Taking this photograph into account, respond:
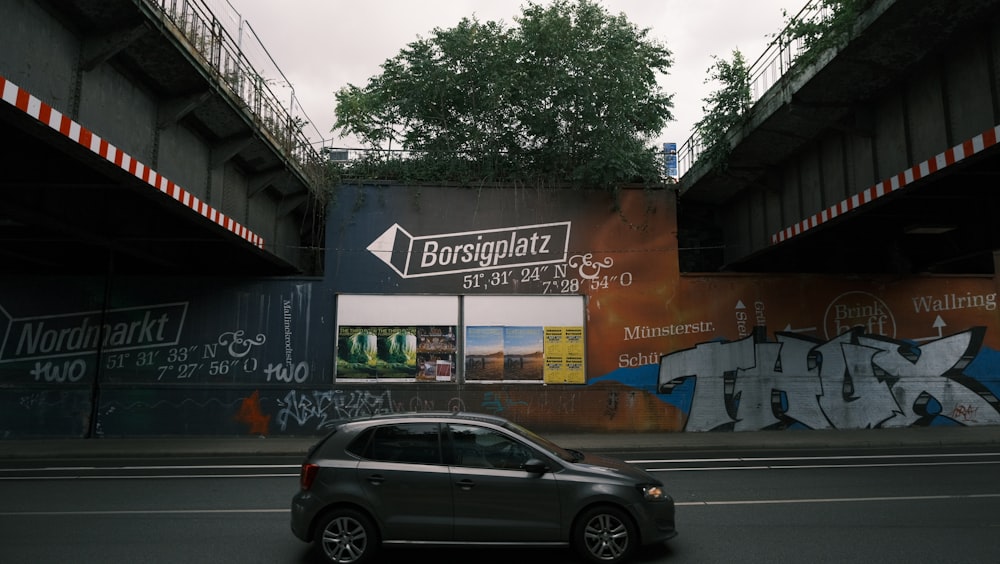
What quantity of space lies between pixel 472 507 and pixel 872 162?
1164 centimetres

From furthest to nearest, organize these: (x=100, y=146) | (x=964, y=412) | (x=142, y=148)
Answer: (x=964, y=412) → (x=142, y=148) → (x=100, y=146)

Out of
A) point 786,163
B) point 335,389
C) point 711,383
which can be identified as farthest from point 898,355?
point 335,389

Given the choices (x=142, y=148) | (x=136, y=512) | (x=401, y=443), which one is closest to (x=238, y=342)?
(x=142, y=148)

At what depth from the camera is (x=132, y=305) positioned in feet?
58.7

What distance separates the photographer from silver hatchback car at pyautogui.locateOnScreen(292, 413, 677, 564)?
5754 mm

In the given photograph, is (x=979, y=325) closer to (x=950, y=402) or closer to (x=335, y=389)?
(x=950, y=402)

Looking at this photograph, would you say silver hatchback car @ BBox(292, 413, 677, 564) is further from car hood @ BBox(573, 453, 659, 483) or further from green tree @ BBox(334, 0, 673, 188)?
green tree @ BBox(334, 0, 673, 188)

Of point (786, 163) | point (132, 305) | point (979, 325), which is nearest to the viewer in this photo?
point (786, 163)

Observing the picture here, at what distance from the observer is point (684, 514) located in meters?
7.77

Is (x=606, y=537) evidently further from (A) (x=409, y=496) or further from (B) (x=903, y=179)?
(B) (x=903, y=179)

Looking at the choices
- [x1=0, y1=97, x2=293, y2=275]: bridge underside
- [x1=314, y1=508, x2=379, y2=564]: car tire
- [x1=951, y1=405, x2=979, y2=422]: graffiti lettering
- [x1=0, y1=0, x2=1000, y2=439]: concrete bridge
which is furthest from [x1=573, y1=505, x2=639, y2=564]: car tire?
[x1=951, y1=405, x2=979, y2=422]: graffiti lettering

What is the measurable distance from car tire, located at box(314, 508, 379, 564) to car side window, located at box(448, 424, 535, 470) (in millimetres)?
1013

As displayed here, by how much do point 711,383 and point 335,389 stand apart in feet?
35.5

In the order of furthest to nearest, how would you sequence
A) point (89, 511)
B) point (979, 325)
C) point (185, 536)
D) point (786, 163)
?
1. point (979, 325)
2. point (786, 163)
3. point (89, 511)
4. point (185, 536)
